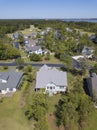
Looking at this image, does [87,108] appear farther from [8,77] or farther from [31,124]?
[8,77]

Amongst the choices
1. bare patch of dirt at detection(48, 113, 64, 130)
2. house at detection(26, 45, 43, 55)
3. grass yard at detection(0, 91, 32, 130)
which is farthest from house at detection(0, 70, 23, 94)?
house at detection(26, 45, 43, 55)

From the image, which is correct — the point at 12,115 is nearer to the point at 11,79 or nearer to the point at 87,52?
the point at 11,79

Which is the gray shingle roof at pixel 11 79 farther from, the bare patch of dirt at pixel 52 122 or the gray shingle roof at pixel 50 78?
the bare patch of dirt at pixel 52 122

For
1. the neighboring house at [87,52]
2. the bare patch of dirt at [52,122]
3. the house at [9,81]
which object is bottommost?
the neighboring house at [87,52]

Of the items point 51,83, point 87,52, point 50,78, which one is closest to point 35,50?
point 87,52

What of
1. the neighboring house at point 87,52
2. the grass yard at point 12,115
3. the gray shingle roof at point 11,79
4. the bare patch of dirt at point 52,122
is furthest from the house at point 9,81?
the neighboring house at point 87,52

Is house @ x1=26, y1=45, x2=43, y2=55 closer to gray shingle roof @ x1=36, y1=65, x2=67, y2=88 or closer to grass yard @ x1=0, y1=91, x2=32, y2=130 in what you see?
gray shingle roof @ x1=36, y1=65, x2=67, y2=88

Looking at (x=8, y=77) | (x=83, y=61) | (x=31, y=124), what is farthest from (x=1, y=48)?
(x=31, y=124)

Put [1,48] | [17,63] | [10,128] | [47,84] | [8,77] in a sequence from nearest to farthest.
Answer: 1. [10,128]
2. [47,84]
3. [8,77]
4. [17,63]
5. [1,48]
